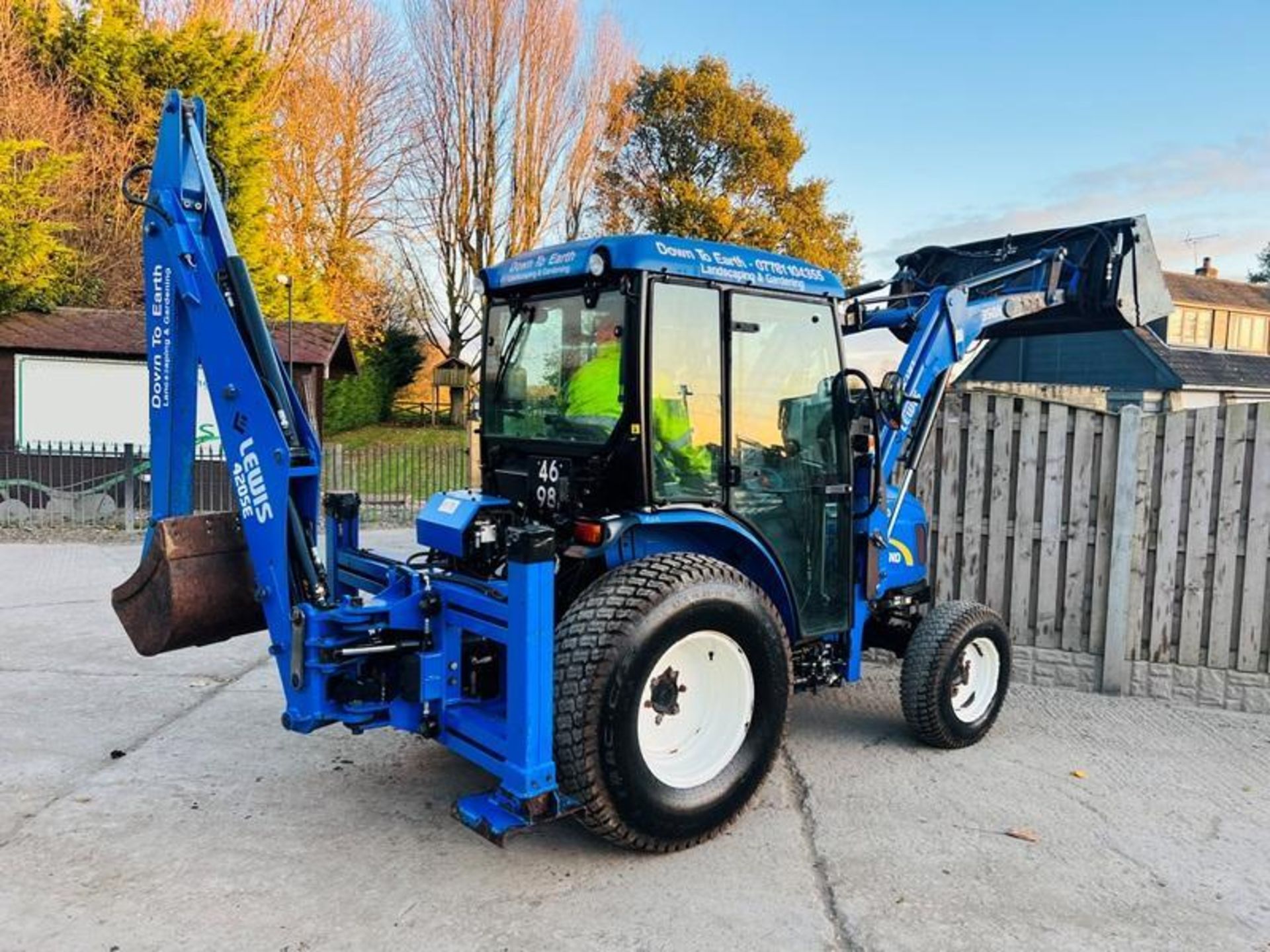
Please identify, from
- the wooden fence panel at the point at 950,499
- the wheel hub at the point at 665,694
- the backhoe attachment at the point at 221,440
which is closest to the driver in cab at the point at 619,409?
the wheel hub at the point at 665,694

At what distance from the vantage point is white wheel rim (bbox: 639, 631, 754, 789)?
11.8ft

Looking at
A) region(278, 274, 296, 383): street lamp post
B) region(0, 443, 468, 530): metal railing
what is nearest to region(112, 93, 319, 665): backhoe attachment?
region(278, 274, 296, 383): street lamp post

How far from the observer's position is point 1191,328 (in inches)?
1099

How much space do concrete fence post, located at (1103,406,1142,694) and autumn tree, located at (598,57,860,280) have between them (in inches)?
730

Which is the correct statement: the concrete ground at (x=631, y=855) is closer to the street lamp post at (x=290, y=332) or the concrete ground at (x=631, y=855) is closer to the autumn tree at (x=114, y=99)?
the street lamp post at (x=290, y=332)

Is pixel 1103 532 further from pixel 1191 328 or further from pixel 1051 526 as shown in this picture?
pixel 1191 328

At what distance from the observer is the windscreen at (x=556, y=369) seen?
12.4 feet

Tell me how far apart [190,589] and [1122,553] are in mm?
5227

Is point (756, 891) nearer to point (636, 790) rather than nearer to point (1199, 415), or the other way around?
point (636, 790)

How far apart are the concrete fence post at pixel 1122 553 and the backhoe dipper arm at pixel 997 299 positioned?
707 mm

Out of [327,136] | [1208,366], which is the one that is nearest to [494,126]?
[327,136]

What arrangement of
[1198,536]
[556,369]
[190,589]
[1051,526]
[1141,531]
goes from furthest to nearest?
[1051,526], [1141,531], [1198,536], [556,369], [190,589]

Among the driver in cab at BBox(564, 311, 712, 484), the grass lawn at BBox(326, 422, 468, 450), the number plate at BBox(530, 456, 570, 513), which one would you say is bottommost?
the grass lawn at BBox(326, 422, 468, 450)

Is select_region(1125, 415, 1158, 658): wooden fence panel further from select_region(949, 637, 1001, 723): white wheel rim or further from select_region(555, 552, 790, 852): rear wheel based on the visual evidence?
select_region(555, 552, 790, 852): rear wheel
